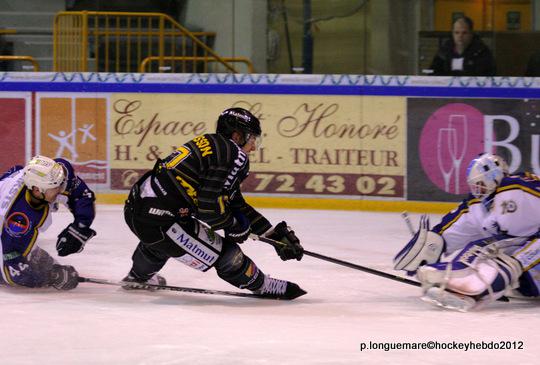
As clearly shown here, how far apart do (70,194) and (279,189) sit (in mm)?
3684

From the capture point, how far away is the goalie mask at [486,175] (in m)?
5.27

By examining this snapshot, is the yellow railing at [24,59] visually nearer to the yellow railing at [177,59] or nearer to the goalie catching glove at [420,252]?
the yellow railing at [177,59]

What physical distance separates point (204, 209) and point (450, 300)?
51.6 inches

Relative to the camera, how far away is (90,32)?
33.3 feet

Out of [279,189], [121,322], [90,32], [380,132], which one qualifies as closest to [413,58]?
[380,132]

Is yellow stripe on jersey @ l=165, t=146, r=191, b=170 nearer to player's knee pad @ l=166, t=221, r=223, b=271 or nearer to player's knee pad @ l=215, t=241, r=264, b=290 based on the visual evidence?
player's knee pad @ l=166, t=221, r=223, b=271

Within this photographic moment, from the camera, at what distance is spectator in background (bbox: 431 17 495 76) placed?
917cm

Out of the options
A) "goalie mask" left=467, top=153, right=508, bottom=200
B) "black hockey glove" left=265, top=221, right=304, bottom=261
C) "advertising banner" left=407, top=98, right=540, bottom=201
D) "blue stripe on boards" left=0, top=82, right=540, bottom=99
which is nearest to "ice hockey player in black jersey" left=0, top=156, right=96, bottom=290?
"black hockey glove" left=265, top=221, right=304, bottom=261

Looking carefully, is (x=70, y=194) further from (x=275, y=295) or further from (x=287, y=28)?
(x=287, y=28)

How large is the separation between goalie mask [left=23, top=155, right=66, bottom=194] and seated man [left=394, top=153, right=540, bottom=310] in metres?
1.86

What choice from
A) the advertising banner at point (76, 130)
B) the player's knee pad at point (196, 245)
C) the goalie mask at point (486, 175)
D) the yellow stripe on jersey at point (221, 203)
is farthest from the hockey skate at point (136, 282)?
the advertising banner at point (76, 130)

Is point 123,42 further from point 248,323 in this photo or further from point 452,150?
point 248,323

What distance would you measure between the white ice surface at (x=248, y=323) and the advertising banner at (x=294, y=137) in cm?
234

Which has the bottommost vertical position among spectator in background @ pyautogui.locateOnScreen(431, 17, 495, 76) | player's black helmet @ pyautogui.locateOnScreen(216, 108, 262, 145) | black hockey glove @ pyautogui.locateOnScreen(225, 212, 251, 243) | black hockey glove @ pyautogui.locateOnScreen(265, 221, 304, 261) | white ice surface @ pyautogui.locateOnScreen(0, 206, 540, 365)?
white ice surface @ pyautogui.locateOnScreen(0, 206, 540, 365)
